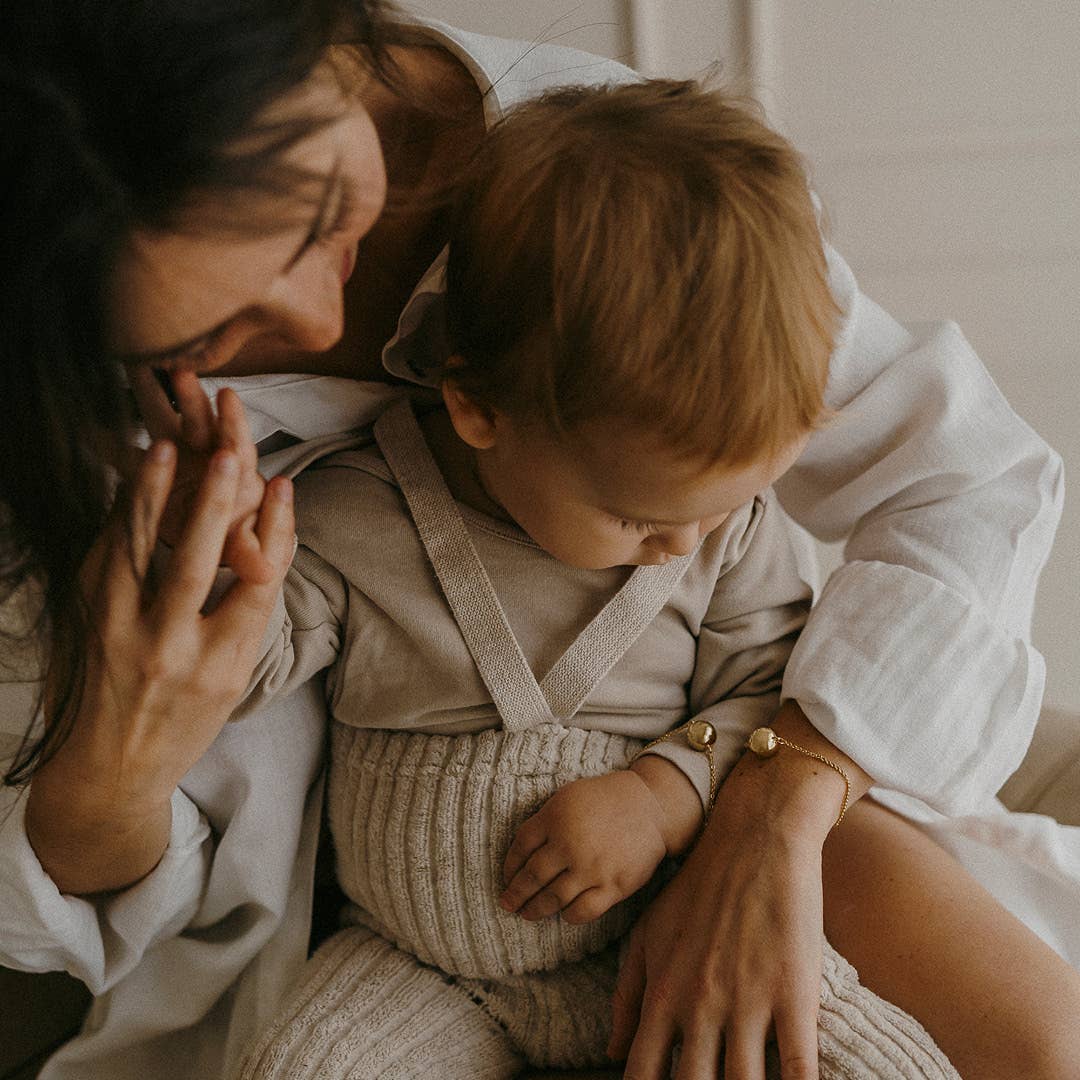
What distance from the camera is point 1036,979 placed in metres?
0.75

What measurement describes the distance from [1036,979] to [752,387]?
1.46 feet

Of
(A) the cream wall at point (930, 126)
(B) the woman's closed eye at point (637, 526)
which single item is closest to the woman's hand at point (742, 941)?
(B) the woman's closed eye at point (637, 526)

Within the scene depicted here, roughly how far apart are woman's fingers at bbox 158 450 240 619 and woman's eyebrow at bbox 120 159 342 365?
84mm

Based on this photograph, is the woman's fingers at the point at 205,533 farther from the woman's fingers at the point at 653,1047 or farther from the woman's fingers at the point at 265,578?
the woman's fingers at the point at 653,1047

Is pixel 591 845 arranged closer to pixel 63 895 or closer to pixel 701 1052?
pixel 701 1052

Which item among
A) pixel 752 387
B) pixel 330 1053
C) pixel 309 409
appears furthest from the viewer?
pixel 309 409

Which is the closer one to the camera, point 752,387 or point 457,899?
point 752,387

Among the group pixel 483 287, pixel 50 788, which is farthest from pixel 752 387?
pixel 50 788

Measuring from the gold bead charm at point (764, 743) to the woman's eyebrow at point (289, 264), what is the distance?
491 mm

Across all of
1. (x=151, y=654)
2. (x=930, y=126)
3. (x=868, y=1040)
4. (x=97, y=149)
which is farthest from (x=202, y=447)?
(x=930, y=126)

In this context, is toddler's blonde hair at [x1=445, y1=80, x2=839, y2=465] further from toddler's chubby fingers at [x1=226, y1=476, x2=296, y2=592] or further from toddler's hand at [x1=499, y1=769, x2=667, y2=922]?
toddler's hand at [x1=499, y1=769, x2=667, y2=922]

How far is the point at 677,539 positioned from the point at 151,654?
351 mm

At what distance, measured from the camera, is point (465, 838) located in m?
0.84

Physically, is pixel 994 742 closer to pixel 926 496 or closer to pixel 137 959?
pixel 926 496
